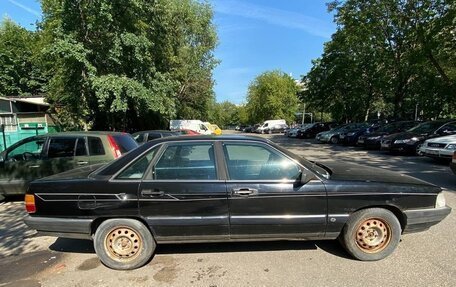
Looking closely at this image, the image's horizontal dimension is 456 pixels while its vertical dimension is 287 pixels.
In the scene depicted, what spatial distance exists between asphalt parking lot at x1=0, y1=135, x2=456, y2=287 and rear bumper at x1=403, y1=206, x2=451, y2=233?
1.19 ft

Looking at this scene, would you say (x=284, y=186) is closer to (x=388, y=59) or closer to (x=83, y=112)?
(x=83, y=112)

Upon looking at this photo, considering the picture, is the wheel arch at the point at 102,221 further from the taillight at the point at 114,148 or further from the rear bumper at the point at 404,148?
the rear bumper at the point at 404,148

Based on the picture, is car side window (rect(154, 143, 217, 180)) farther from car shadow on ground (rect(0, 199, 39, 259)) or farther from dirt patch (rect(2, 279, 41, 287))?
car shadow on ground (rect(0, 199, 39, 259))

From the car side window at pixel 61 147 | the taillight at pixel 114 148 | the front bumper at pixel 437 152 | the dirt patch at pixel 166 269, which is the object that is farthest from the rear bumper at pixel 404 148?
the dirt patch at pixel 166 269

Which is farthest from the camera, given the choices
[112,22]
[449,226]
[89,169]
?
[112,22]

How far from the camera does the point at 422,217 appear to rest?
14.4 feet

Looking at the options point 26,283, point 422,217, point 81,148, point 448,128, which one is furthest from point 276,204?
point 448,128

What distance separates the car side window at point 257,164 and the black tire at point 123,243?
1317 mm

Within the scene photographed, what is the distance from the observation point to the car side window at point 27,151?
311 inches

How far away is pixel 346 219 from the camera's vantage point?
4.32 meters

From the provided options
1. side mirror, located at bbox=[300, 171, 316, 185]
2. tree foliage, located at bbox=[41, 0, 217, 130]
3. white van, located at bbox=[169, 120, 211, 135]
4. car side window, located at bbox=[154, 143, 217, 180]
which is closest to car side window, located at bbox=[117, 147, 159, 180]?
car side window, located at bbox=[154, 143, 217, 180]

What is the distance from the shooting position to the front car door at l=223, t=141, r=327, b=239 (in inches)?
166

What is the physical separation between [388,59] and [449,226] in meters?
25.6

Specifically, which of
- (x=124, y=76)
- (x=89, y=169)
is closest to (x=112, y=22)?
(x=124, y=76)
